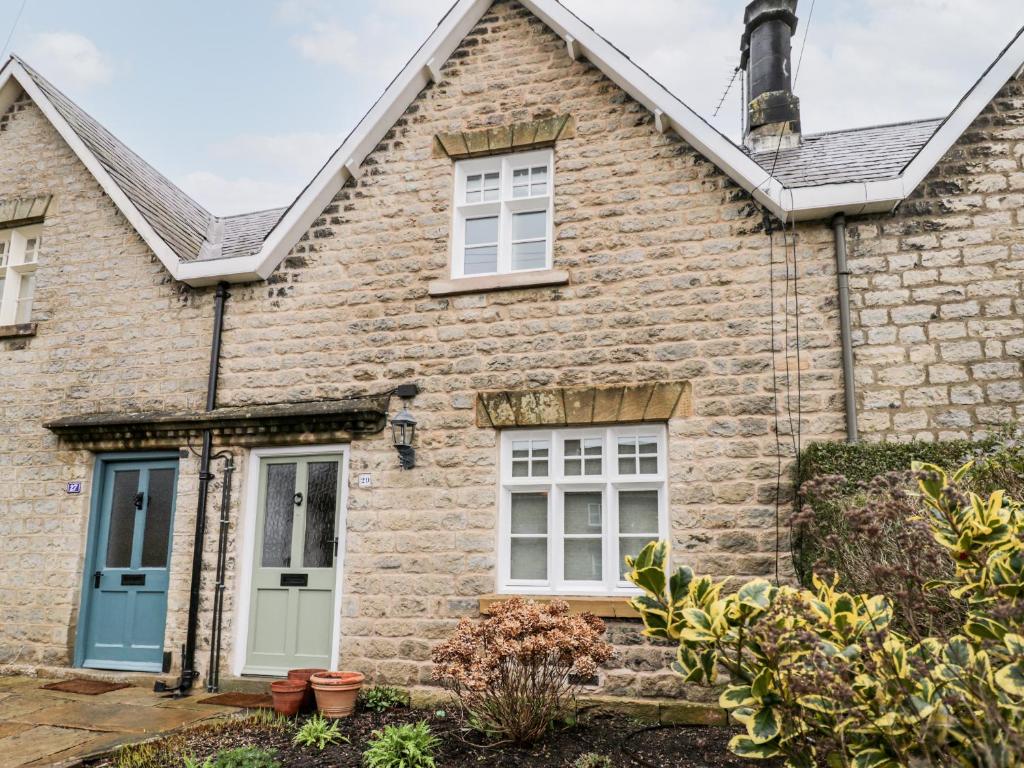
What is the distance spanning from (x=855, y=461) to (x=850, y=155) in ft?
12.6

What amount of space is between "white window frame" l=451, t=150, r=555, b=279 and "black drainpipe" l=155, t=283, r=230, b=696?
8.99ft

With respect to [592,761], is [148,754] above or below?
Result: below

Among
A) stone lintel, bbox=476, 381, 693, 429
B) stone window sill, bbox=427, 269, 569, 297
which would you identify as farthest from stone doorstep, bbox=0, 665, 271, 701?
stone window sill, bbox=427, 269, 569, 297

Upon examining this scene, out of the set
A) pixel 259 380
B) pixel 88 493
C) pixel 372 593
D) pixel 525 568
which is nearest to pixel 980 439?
pixel 525 568

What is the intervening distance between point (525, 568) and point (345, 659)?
6.47 feet

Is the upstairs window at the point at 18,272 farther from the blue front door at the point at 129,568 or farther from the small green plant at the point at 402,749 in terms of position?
the small green plant at the point at 402,749

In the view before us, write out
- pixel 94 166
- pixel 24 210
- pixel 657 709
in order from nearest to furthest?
1. pixel 657 709
2. pixel 94 166
3. pixel 24 210

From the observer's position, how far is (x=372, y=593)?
7.96m

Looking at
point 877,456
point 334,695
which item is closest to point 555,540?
point 334,695

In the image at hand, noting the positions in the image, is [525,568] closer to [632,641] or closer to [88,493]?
[632,641]

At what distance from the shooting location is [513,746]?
597 cm

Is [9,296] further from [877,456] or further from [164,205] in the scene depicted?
[877,456]

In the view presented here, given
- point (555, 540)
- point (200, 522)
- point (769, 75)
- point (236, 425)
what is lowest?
point (555, 540)

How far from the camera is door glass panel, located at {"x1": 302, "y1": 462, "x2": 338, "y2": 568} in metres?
8.42
